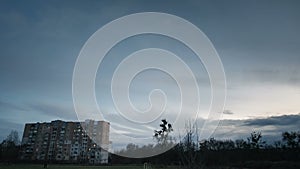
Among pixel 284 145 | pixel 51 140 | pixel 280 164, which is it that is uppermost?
pixel 51 140

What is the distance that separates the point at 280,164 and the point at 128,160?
4153 cm

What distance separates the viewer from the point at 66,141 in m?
88.4

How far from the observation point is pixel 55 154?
3398 inches

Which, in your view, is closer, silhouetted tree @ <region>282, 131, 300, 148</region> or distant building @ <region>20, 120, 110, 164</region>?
silhouetted tree @ <region>282, 131, 300, 148</region>

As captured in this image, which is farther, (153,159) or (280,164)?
(153,159)

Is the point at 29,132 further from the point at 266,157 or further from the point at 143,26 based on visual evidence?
the point at 143,26

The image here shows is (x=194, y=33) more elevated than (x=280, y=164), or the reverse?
(x=194, y=33)

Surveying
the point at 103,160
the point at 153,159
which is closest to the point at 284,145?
the point at 153,159

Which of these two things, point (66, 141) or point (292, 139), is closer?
point (292, 139)

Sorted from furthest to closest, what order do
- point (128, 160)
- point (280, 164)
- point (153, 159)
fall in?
point (128, 160), point (153, 159), point (280, 164)

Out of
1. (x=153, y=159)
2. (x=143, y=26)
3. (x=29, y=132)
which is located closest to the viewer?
(x=143, y=26)

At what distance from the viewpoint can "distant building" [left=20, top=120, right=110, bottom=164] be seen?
3393 inches

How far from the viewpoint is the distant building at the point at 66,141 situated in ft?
283

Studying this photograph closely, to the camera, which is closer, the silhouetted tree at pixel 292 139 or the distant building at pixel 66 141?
the silhouetted tree at pixel 292 139
